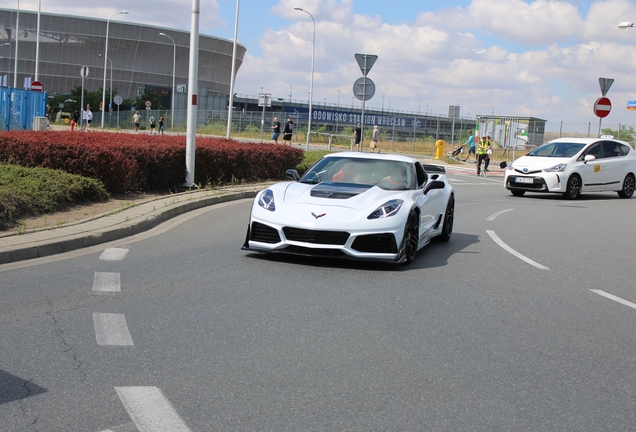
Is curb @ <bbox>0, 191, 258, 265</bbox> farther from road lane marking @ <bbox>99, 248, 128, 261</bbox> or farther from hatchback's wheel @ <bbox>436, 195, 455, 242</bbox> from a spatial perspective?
hatchback's wheel @ <bbox>436, 195, 455, 242</bbox>

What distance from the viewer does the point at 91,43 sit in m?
96.6

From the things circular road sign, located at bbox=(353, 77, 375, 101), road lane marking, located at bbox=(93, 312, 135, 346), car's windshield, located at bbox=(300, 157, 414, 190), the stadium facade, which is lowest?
road lane marking, located at bbox=(93, 312, 135, 346)

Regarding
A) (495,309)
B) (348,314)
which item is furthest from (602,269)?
(348,314)

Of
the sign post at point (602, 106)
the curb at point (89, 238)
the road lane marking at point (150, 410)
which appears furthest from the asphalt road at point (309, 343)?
the sign post at point (602, 106)

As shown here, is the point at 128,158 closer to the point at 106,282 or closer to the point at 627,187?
the point at 106,282

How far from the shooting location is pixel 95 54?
9775 cm

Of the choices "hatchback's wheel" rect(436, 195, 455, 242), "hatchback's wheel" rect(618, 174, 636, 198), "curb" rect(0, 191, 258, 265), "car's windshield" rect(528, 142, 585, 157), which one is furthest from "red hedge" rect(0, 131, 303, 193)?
"hatchback's wheel" rect(618, 174, 636, 198)

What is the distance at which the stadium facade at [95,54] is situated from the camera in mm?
92625

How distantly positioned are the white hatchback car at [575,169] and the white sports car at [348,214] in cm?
1126

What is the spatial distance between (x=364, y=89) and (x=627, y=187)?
8.14 m

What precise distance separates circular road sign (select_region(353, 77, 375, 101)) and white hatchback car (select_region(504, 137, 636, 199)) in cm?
438

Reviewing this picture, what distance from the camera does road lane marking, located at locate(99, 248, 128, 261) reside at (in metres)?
8.68

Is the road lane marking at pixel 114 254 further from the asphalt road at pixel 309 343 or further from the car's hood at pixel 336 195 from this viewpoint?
the car's hood at pixel 336 195

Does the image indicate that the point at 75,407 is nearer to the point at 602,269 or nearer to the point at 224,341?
the point at 224,341
